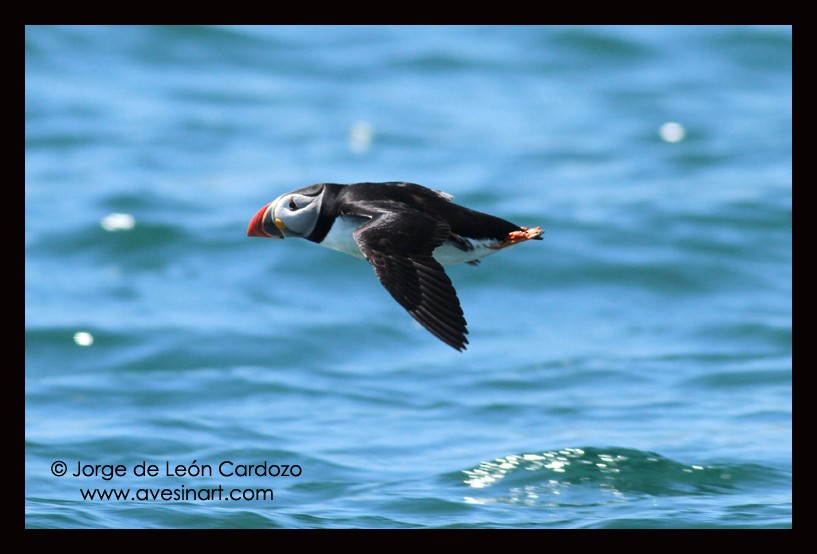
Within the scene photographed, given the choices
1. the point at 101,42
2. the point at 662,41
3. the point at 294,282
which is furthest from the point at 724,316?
the point at 101,42

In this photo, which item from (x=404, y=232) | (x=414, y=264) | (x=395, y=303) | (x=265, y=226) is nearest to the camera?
(x=414, y=264)

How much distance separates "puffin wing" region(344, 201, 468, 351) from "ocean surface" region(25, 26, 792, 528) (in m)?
2.39

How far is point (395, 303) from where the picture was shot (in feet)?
48.2

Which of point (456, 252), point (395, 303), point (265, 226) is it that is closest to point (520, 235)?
point (456, 252)

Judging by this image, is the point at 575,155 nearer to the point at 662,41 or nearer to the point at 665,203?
the point at 665,203

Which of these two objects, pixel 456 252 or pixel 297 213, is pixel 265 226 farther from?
pixel 456 252

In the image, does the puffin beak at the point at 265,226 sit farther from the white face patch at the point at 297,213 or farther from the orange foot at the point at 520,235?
the orange foot at the point at 520,235

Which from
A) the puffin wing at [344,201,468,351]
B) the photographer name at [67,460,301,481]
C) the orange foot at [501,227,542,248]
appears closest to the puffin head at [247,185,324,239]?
the puffin wing at [344,201,468,351]

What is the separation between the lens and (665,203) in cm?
1775

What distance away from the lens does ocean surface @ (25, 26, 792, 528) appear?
9.67 metres

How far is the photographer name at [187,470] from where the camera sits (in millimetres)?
9859

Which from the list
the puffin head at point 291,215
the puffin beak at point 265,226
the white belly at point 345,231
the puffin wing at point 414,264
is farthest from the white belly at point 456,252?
the puffin beak at point 265,226

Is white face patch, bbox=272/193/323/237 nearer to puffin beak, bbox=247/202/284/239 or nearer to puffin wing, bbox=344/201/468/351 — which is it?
puffin beak, bbox=247/202/284/239

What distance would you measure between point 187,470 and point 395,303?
509 centimetres
